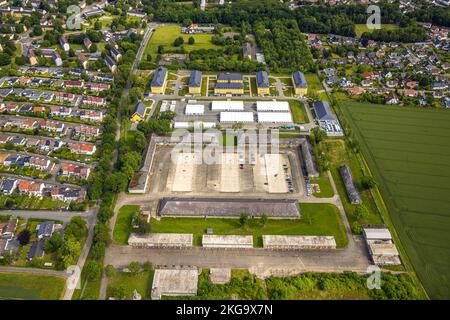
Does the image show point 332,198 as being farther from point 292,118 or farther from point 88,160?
point 88,160

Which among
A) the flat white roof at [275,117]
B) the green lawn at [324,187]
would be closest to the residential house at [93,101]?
the flat white roof at [275,117]

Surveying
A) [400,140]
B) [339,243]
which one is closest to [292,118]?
[400,140]

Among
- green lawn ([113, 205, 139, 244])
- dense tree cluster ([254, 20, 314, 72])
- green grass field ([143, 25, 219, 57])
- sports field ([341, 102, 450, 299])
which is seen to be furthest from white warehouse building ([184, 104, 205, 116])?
green grass field ([143, 25, 219, 57])

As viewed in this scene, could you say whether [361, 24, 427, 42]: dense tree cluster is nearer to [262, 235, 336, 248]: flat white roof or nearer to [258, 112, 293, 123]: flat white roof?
[258, 112, 293, 123]: flat white roof

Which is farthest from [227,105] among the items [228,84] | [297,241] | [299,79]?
[297,241]

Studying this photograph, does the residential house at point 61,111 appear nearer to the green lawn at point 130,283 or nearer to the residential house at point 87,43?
the residential house at point 87,43

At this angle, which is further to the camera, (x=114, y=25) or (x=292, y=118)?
(x=114, y=25)
